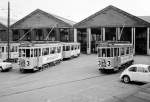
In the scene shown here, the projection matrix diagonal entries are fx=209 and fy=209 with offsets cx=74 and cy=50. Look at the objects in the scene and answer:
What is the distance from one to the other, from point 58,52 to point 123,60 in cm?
942

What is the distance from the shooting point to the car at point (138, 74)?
14.7m

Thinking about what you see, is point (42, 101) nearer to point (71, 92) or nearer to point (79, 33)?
point (71, 92)

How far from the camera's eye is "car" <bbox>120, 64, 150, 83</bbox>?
48.2 feet

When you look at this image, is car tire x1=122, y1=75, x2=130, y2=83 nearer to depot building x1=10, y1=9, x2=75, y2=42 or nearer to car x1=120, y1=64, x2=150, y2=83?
car x1=120, y1=64, x2=150, y2=83

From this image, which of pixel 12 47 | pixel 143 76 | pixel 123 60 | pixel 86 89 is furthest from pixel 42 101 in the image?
pixel 12 47

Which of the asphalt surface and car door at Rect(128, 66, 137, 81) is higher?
car door at Rect(128, 66, 137, 81)

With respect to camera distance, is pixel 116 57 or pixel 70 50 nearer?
pixel 116 57

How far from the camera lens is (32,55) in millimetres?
20688

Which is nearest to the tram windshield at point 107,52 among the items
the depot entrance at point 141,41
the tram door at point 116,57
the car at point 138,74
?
the tram door at point 116,57

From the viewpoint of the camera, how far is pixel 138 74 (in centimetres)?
1502

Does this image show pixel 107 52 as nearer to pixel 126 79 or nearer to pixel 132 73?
pixel 126 79

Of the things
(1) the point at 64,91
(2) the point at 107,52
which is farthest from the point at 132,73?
(1) the point at 64,91

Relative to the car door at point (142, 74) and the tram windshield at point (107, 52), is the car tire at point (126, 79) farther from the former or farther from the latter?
the tram windshield at point (107, 52)

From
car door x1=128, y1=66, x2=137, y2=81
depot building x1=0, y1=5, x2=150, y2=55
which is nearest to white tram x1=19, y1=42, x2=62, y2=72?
car door x1=128, y1=66, x2=137, y2=81
